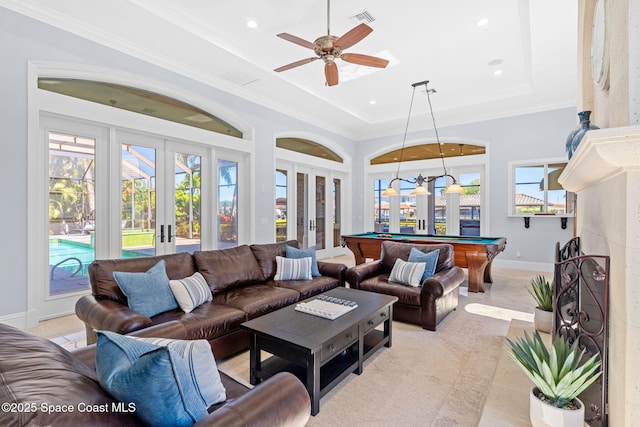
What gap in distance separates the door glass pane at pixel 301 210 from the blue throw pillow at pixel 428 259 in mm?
3932

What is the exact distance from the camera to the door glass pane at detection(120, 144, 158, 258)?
4492 mm

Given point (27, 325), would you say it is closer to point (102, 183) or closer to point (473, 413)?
point (102, 183)

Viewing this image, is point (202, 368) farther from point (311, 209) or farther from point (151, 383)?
point (311, 209)

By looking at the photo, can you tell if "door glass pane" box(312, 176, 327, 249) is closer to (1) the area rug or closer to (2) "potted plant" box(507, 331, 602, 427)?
(1) the area rug

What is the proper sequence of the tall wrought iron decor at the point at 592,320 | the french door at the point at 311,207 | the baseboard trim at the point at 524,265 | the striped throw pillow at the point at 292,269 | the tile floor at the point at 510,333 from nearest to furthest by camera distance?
the tall wrought iron decor at the point at 592,320 → the tile floor at the point at 510,333 → the striped throw pillow at the point at 292,269 → the baseboard trim at the point at 524,265 → the french door at the point at 311,207

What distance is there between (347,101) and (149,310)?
5.37 meters

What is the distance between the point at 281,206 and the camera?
711 cm

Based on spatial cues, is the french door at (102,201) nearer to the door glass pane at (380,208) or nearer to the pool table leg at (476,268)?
the pool table leg at (476,268)

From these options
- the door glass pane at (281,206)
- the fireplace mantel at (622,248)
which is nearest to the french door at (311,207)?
the door glass pane at (281,206)

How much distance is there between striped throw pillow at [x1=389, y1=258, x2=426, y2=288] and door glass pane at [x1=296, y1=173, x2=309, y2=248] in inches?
155

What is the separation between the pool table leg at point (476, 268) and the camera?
4.60 metres

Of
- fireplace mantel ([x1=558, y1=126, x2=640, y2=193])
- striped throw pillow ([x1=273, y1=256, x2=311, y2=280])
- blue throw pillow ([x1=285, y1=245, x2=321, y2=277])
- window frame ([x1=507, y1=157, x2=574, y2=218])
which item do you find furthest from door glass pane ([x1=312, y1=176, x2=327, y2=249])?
fireplace mantel ([x1=558, y1=126, x2=640, y2=193])

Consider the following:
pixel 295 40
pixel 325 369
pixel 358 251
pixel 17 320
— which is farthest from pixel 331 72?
pixel 17 320

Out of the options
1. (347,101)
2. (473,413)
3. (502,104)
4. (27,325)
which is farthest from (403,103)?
(27,325)
